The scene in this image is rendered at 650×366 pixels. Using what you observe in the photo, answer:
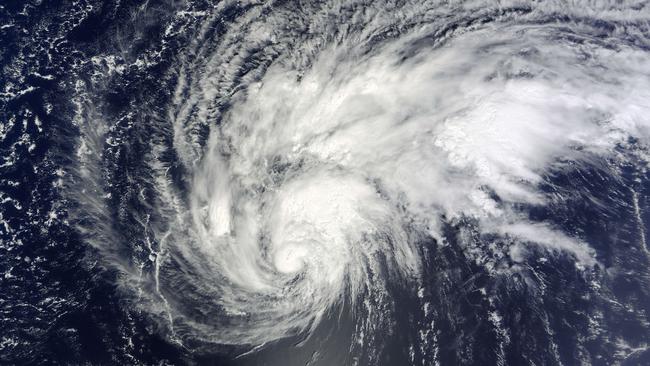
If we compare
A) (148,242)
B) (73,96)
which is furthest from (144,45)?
(148,242)

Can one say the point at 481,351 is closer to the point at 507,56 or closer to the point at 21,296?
the point at 507,56

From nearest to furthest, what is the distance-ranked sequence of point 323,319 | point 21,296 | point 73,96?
point 21,296, point 73,96, point 323,319

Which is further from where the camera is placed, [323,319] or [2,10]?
[323,319]

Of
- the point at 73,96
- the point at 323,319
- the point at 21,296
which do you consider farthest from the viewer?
the point at 323,319

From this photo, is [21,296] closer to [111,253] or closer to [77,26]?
[111,253]

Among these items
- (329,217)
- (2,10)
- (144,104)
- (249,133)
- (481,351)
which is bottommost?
(481,351)

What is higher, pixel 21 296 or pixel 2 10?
pixel 2 10
